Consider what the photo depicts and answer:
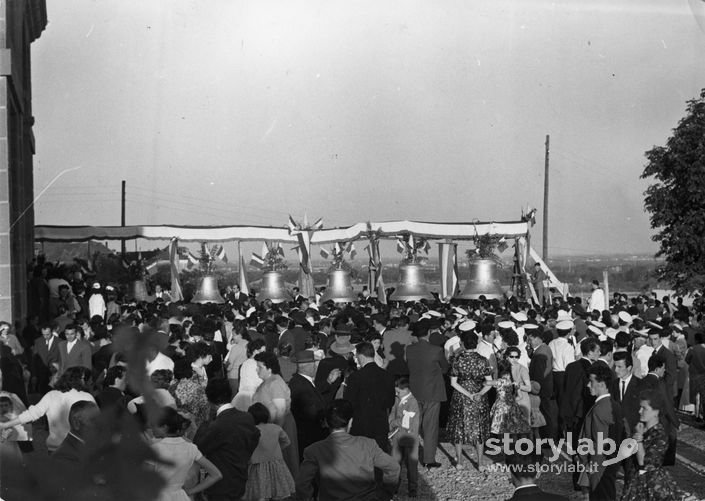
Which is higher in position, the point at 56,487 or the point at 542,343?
the point at 56,487

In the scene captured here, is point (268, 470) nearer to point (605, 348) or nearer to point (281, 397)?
point (281, 397)

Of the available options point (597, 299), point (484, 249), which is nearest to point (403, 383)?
point (597, 299)

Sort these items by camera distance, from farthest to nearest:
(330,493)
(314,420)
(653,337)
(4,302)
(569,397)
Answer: (4,302) → (653,337) → (569,397) → (314,420) → (330,493)

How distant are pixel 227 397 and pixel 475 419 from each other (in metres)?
4.03

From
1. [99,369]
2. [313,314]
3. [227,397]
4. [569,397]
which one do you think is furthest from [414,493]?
[313,314]

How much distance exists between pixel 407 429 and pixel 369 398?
1138 mm

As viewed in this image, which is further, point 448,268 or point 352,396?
point 448,268

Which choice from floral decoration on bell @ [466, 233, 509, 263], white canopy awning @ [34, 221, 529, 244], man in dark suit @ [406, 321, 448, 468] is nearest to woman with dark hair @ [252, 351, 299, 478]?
→ man in dark suit @ [406, 321, 448, 468]

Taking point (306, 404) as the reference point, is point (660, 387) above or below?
above

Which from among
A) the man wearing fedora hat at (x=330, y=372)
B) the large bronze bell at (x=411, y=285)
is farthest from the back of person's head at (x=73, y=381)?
the large bronze bell at (x=411, y=285)

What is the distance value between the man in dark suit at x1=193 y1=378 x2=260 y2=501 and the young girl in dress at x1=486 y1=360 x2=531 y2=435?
12.6 ft

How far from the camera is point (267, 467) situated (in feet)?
22.3

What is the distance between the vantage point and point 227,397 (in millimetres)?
6469

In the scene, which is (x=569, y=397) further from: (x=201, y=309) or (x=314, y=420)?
(x=201, y=309)
